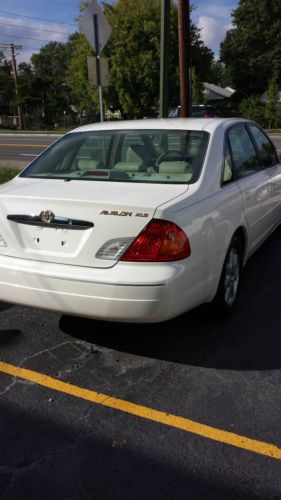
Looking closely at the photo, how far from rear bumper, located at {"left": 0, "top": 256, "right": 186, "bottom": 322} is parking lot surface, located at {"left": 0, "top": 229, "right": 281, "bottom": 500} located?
440 mm

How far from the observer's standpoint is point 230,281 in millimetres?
4094

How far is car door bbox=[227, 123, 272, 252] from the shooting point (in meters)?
4.33

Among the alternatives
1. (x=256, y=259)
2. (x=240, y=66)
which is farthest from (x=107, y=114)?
(x=256, y=259)

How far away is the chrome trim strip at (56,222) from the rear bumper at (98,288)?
252 millimetres

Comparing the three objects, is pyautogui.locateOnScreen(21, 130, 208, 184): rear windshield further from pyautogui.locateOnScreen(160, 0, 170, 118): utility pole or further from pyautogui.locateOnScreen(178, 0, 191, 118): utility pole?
pyautogui.locateOnScreen(178, 0, 191, 118): utility pole

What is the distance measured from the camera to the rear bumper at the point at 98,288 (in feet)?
9.97

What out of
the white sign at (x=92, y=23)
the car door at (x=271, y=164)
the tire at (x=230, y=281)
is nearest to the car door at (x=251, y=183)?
the car door at (x=271, y=164)

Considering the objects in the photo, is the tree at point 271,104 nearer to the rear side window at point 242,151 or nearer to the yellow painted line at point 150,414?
the rear side window at point 242,151

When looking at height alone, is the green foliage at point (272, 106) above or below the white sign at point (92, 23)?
below

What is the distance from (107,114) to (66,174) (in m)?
47.2

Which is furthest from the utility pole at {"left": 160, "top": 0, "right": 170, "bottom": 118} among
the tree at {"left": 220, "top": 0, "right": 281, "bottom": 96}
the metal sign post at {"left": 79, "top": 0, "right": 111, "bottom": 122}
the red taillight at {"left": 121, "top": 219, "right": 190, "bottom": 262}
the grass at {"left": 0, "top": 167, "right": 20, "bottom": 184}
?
the tree at {"left": 220, "top": 0, "right": 281, "bottom": 96}

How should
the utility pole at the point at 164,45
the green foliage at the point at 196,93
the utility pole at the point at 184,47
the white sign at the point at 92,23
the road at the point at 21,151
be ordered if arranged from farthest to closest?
the green foliage at the point at 196,93 < the road at the point at 21,151 < the utility pole at the point at 184,47 < the utility pole at the point at 164,45 < the white sign at the point at 92,23

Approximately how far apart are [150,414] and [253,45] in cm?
5564

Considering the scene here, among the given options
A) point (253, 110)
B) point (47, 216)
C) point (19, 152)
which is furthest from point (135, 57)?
point (47, 216)
